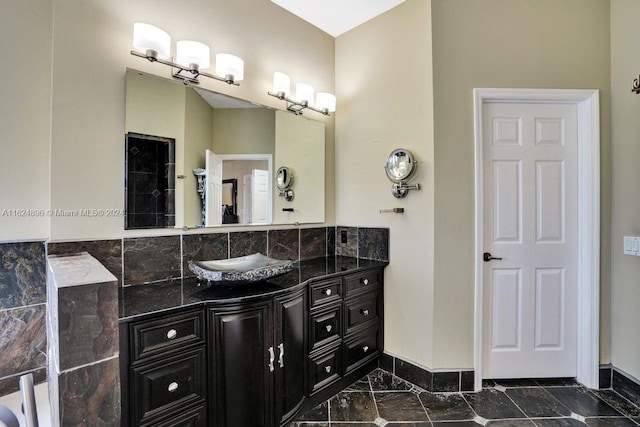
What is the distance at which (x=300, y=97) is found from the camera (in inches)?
98.9

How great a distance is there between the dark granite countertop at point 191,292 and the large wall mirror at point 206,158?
368mm

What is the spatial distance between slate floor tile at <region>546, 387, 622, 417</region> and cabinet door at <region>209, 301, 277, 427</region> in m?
1.95

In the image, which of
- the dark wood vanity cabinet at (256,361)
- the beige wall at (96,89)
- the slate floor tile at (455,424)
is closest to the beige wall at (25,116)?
the beige wall at (96,89)

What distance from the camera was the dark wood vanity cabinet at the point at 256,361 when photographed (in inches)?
57.4

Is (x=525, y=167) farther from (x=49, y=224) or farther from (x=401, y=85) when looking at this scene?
(x=49, y=224)

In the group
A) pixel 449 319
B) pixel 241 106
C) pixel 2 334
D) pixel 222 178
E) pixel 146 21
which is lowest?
pixel 449 319

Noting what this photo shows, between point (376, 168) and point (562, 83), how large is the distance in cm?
143

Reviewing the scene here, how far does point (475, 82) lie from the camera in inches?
85.0

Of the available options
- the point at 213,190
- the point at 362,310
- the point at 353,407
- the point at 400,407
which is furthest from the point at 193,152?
the point at 400,407

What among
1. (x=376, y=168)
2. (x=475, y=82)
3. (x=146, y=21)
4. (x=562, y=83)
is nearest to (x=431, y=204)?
(x=376, y=168)

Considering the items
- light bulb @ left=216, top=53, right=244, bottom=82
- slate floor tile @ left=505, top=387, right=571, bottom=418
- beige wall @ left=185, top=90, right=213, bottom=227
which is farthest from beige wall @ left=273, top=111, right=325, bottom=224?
slate floor tile @ left=505, top=387, right=571, bottom=418

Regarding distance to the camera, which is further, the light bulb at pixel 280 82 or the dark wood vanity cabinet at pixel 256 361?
the light bulb at pixel 280 82

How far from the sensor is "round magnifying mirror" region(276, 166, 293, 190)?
94.9 inches

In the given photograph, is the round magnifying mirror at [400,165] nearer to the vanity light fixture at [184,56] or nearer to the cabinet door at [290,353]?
the cabinet door at [290,353]
